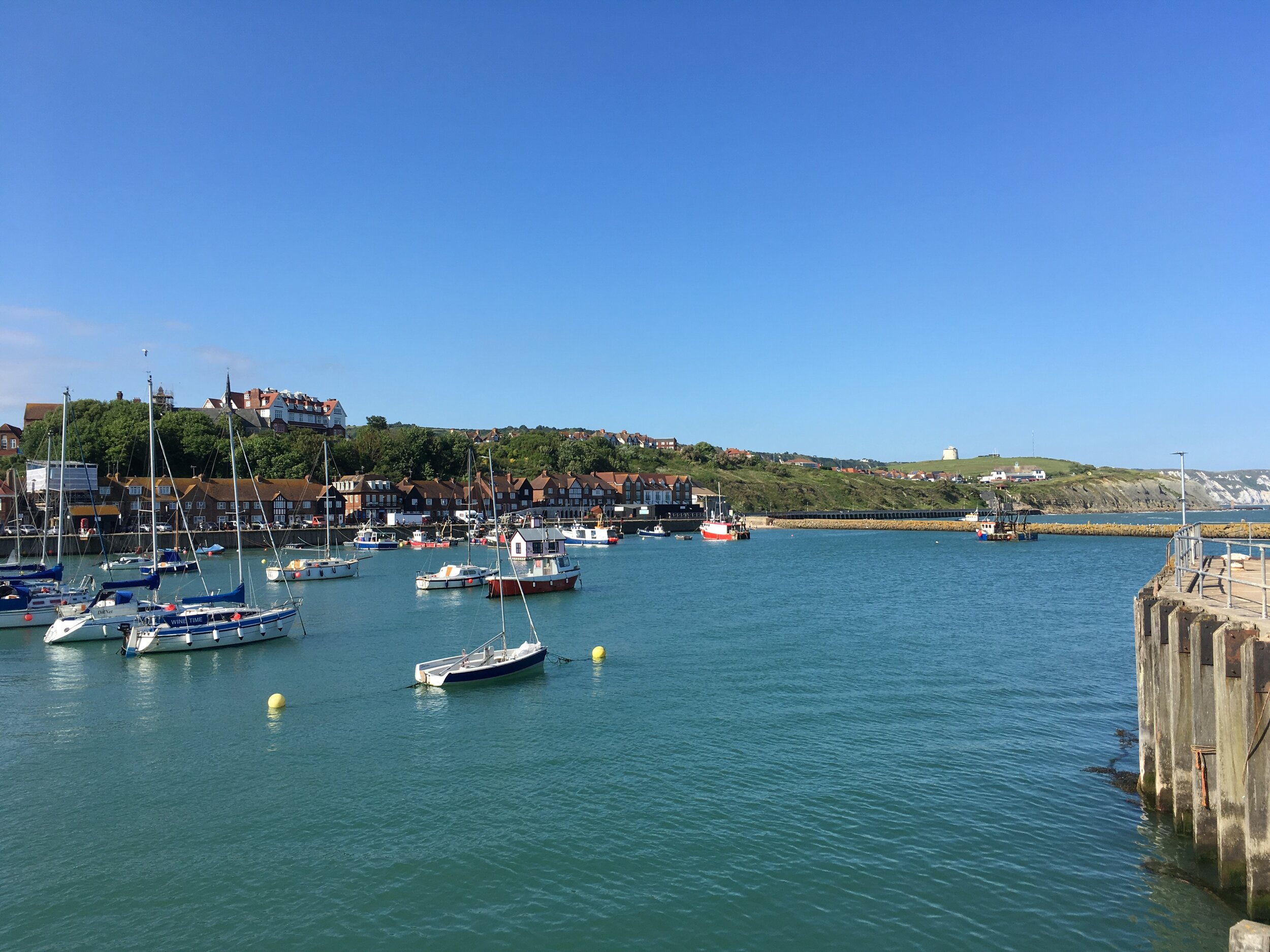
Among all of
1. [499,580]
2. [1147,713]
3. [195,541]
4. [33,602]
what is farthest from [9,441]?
[1147,713]

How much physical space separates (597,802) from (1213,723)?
12780 mm

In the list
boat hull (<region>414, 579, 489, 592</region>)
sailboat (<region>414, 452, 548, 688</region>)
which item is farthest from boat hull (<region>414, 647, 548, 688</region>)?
boat hull (<region>414, 579, 489, 592</region>)

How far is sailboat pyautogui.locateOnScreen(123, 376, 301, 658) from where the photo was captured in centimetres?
3881

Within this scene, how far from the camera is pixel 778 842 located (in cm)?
1736

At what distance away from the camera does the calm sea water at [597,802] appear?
14500mm

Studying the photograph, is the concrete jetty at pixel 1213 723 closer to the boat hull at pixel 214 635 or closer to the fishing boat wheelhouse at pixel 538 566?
the boat hull at pixel 214 635

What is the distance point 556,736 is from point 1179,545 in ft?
58.7

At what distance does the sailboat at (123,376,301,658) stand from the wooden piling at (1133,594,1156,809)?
35236 mm

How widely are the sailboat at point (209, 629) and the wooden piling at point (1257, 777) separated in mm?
37271

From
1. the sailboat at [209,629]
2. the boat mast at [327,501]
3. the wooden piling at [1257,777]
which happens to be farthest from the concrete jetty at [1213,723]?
the boat mast at [327,501]

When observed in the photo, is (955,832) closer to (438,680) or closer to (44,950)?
→ (44,950)

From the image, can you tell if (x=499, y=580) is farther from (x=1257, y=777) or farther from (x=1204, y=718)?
(x=1257, y=777)

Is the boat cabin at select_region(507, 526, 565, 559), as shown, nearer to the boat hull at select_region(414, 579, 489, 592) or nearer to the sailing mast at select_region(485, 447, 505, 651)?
the sailing mast at select_region(485, 447, 505, 651)

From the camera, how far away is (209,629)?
1578 inches
